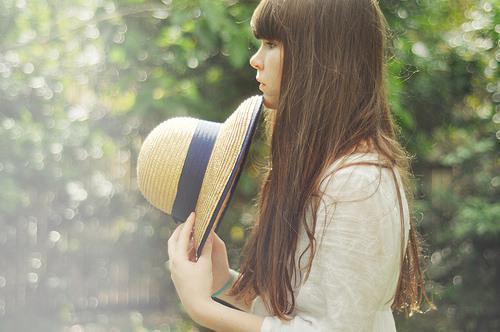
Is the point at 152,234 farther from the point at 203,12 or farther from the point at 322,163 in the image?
the point at 322,163

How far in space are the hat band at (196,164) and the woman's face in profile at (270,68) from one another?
0.37 feet

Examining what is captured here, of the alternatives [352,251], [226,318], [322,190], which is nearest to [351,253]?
[352,251]

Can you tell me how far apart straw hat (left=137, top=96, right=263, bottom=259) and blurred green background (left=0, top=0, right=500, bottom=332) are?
1265 millimetres

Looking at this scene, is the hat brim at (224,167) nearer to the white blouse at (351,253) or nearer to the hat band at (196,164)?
the hat band at (196,164)

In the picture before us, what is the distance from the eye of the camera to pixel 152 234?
3490 millimetres

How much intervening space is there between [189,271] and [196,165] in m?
0.18

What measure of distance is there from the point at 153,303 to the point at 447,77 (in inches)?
61.0

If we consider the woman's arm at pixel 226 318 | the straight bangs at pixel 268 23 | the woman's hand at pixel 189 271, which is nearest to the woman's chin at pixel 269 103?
the straight bangs at pixel 268 23

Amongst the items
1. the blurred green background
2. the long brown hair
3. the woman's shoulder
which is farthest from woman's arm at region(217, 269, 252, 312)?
the blurred green background

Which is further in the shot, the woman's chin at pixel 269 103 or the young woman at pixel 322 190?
the woman's chin at pixel 269 103

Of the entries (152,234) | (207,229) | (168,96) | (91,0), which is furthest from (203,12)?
(207,229)

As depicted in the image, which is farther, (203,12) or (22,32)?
(22,32)

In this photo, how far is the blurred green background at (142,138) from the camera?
2.92m

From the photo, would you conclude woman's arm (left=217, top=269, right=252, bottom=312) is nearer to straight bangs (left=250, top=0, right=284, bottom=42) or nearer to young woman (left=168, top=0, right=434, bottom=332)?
young woman (left=168, top=0, right=434, bottom=332)
